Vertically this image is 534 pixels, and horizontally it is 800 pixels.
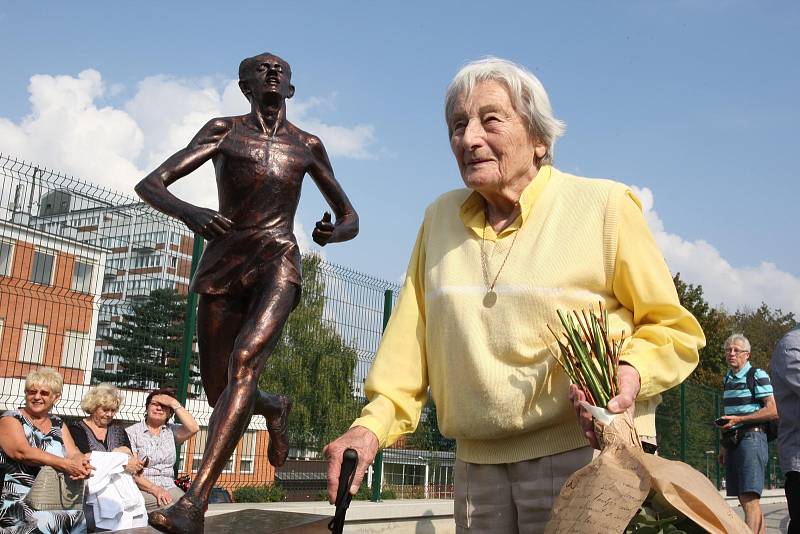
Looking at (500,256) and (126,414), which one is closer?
(500,256)

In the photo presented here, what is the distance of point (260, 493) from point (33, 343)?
7.92 ft

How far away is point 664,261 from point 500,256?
16.7 inches

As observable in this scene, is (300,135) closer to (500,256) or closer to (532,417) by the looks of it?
(500,256)

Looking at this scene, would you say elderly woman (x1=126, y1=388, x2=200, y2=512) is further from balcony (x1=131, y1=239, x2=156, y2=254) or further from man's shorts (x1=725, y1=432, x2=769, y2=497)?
man's shorts (x1=725, y1=432, x2=769, y2=497)

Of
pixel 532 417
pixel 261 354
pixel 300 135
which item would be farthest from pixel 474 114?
pixel 300 135

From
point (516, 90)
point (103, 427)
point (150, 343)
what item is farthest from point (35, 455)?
point (516, 90)

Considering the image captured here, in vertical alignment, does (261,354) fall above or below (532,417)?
→ above

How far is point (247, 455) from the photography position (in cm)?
716

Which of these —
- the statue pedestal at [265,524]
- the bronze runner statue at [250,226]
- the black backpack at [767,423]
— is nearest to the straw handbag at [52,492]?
the bronze runner statue at [250,226]

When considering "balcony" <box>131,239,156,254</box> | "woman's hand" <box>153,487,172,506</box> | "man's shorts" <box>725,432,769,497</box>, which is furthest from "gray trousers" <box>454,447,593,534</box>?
"man's shorts" <box>725,432,769,497</box>

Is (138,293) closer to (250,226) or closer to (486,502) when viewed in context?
(250,226)

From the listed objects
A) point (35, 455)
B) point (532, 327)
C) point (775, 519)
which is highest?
point (532, 327)

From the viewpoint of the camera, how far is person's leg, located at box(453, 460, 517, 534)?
2.13 metres

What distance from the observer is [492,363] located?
210 cm
